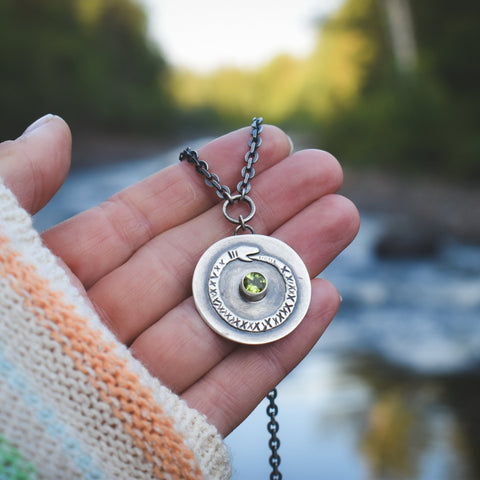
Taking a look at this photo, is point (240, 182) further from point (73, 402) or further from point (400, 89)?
point (400, 89)

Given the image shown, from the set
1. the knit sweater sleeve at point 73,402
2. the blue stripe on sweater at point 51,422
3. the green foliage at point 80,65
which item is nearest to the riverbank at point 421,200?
the knit sweater sleeve at point 73,402

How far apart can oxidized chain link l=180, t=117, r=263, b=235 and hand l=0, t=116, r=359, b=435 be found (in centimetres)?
7

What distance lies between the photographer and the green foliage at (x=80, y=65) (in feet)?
86.9

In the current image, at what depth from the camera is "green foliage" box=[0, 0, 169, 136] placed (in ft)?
86.9

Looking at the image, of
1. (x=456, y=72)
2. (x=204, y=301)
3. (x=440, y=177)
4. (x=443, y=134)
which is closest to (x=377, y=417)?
(x=204, y=301)

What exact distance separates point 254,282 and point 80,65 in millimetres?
33352

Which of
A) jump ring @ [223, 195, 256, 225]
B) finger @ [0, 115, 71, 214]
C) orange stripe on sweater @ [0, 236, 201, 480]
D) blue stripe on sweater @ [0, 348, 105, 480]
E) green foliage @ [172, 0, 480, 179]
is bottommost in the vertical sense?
blue stripe on sweater @ [0, 348, 105, 480]

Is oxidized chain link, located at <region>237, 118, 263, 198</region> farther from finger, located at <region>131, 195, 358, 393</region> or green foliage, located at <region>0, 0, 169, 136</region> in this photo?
green foliage, located at <region>0, 0, 169, 136</region>

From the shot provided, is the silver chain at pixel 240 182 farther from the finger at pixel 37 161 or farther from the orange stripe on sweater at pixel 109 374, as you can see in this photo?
the orange stripe on sweater at pixel 109 374

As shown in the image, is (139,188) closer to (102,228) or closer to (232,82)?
(102,228)

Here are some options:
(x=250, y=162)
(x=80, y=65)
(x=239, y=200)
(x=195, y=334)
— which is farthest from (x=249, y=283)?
(x=80, y=65)

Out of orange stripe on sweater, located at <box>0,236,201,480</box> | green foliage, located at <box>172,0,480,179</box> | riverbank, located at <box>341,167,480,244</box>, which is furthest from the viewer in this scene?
green foliage, located at <box>172,0,480,179</box>

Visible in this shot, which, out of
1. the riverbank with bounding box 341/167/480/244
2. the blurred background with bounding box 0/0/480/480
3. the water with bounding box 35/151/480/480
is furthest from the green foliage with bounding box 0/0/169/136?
the water with bounding box 35/151/480/480

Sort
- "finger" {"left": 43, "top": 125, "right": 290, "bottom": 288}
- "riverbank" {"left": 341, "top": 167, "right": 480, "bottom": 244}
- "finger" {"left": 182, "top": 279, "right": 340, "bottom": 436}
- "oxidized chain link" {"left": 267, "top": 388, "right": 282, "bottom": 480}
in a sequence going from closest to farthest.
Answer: "finger" {"left": 182, "top": 279, "right": 340, "bottom": 436} < "oxidized chain link" {"left": 267, "top": 388, "right": 282, "bottom": 480} < "finger" {"left": 43, "top": 125, "right": 290, "bottom": 288} < "riverbank" {"left": 341, "top": 167, "right": 480, "bottom": 244}
